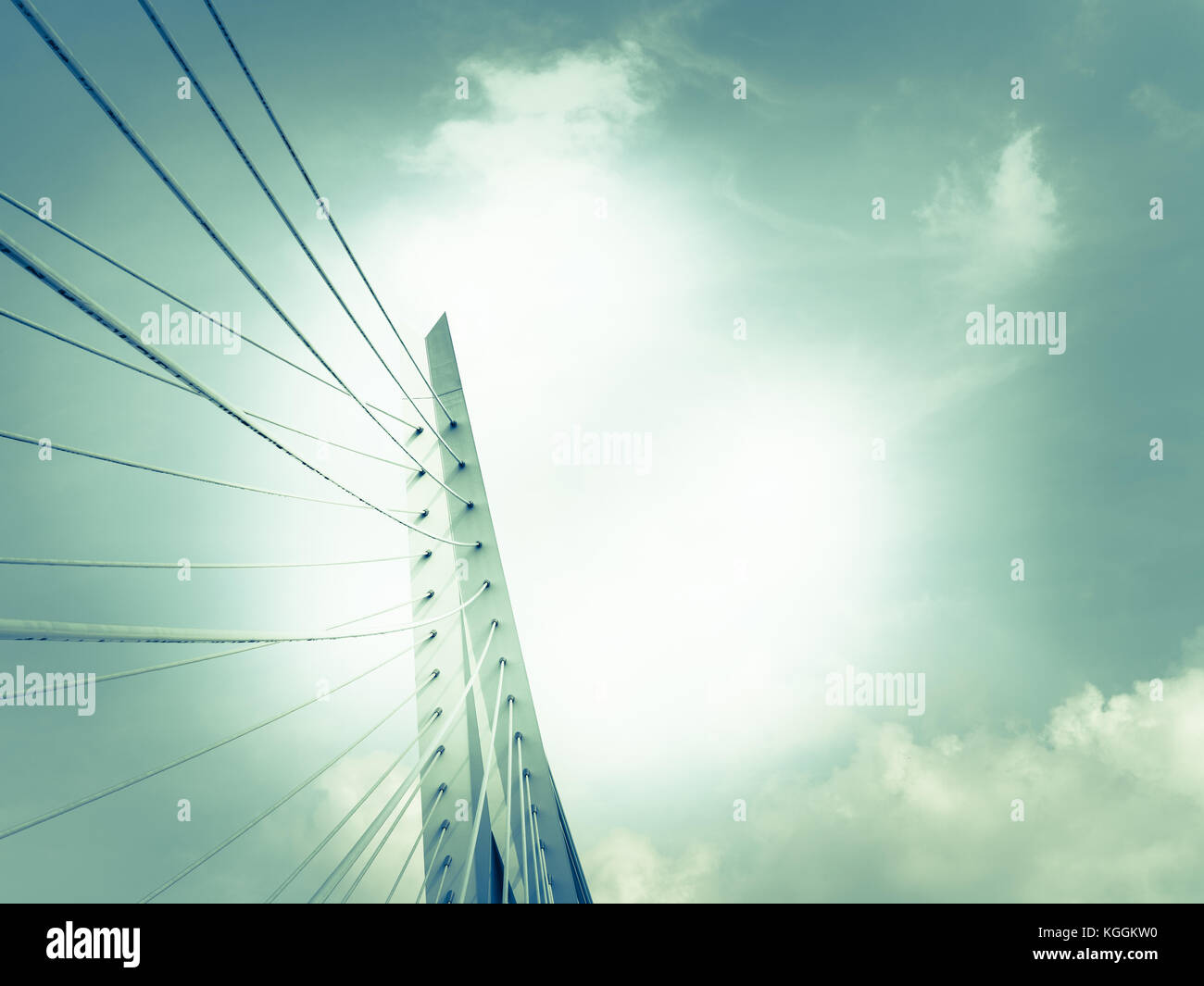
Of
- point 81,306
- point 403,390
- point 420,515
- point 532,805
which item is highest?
point 403,390

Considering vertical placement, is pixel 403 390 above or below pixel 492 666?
above
